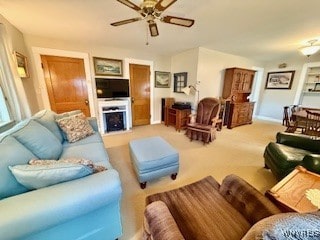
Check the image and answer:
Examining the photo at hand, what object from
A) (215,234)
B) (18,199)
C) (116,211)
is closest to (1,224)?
(18,199)

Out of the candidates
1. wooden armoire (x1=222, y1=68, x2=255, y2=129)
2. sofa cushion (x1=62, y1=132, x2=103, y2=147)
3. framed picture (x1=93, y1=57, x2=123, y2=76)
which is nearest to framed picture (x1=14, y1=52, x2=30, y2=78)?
framed picture (x1=93, y1=57, x2=123, y2=76)

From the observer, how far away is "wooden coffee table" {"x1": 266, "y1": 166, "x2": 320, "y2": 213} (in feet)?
3.48

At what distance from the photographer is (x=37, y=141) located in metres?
1.44

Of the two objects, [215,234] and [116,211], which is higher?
[215,234]

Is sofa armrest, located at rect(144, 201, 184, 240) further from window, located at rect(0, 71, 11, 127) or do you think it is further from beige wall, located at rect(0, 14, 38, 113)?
beige wall, located at rect(0, 14, 38, 113)

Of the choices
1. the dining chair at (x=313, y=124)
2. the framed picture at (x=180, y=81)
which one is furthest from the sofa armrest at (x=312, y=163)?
the framed picture at (x=180, y=81)

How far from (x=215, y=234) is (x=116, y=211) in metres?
0.74

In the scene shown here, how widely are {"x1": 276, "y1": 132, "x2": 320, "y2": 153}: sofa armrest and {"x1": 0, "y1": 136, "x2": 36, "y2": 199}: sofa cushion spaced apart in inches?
124

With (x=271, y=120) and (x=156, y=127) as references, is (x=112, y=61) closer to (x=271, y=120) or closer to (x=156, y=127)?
(x=156, y=127)

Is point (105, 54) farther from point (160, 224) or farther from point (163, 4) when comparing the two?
point (160, 224)

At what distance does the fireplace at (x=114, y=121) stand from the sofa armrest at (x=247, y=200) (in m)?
3.55

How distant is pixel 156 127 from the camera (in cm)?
464

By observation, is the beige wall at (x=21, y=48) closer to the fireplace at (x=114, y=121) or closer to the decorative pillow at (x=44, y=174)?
the fireplace at (x=114, y=121)

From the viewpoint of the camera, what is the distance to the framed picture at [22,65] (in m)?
2.57
